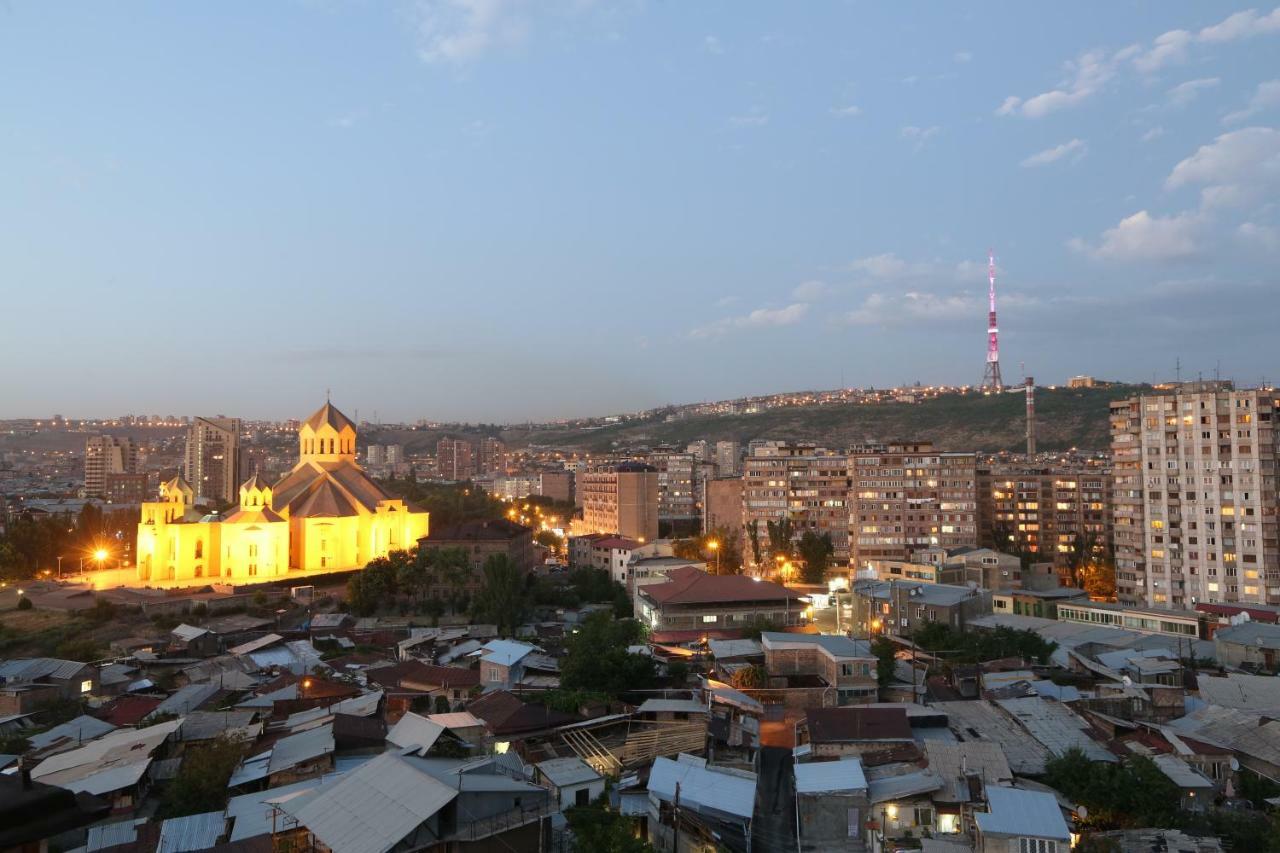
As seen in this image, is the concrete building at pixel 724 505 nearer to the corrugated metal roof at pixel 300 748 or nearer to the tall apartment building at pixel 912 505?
the tall apartment building at pixel 912 505

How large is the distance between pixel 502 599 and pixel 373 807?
1737cm

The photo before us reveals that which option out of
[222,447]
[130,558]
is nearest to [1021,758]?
[130,558]

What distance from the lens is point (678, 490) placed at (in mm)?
64812

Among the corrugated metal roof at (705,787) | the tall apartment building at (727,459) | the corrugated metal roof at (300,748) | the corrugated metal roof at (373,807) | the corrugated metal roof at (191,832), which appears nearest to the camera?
the corrugated metal roof at (373,807)

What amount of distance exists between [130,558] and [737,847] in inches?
1473

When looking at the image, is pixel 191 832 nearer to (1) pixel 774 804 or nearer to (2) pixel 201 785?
(2) pixel 201 785

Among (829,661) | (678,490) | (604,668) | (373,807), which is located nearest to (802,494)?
(678,490)

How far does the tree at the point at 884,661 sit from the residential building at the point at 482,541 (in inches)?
627

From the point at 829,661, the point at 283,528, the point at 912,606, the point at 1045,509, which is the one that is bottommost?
the point at 912,606

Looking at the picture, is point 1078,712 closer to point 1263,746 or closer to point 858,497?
point 1263,746

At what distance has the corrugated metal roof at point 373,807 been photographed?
32.3ft

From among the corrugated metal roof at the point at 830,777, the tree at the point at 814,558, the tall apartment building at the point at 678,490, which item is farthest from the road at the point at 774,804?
the tall apartment building at the point at 678,490

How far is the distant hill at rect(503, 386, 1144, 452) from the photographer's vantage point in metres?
82.4

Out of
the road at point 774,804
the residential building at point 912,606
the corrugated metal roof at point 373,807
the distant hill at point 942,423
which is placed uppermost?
the distant hill at point 942,423
